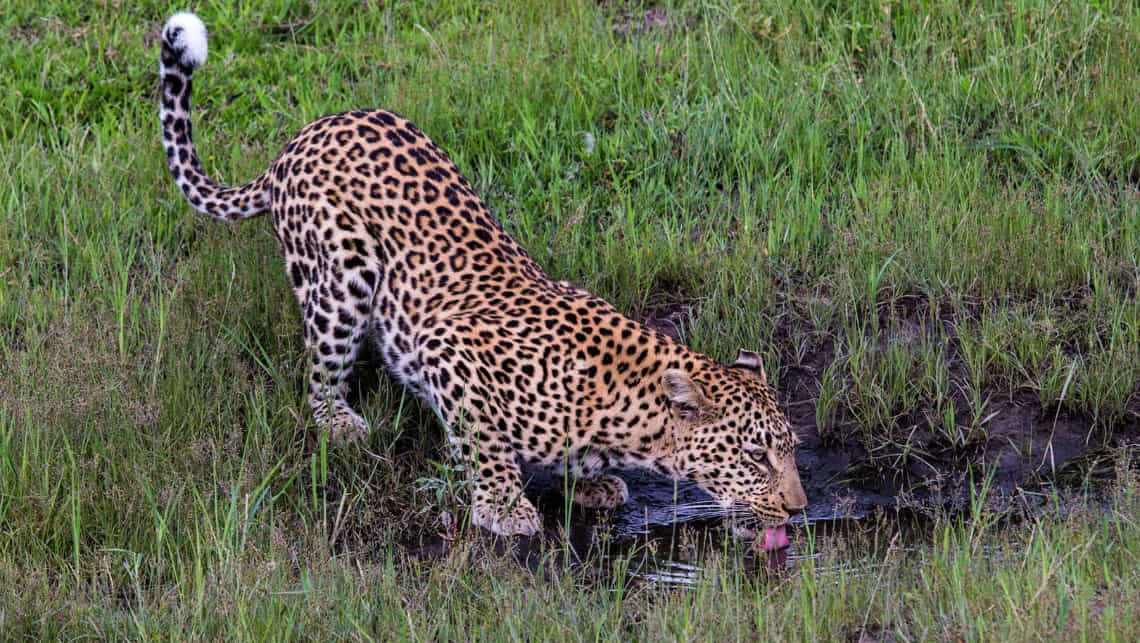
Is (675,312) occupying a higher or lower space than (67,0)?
lower

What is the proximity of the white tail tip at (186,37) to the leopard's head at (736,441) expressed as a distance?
2814 mm

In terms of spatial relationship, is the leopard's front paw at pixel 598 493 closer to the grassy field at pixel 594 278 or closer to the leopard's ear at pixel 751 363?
the grassy field at pixel 594 278

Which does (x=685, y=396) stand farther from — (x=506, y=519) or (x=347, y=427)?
(x=347, y=427)

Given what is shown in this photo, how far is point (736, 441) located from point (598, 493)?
2.70ft

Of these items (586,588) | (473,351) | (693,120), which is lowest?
(586,588)

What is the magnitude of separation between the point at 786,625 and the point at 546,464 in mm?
1844

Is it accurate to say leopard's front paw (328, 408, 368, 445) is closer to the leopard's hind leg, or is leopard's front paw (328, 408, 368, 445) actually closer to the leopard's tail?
the leopard's hind leg

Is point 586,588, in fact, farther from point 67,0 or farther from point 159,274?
point 67,0

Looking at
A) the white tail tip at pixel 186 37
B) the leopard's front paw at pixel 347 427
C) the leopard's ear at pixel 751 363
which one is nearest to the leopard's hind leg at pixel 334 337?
the leopard's front paw at pixel 347 427

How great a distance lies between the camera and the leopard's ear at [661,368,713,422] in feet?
20.5

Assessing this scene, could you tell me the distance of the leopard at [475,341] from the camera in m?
6.39

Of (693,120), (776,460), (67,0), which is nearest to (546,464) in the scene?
(776,460)

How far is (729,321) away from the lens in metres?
7.49

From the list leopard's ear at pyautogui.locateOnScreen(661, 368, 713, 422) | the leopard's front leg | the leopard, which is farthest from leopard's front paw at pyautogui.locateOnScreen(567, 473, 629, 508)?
leopard's ear at pyautogui.locateOnScreen(661, 368, 713, 422)
